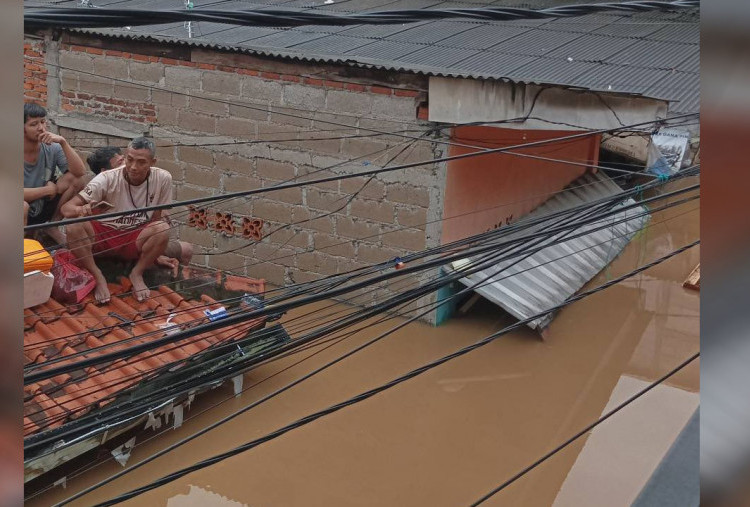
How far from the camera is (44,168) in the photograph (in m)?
5.78

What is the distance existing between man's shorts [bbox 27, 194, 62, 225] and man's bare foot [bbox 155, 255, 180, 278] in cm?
83

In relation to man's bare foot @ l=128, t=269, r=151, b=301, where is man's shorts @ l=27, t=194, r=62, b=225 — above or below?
above

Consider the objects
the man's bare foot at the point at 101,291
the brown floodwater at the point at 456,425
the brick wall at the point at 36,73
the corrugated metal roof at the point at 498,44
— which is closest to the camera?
the brown floodwater at the point at 456,425

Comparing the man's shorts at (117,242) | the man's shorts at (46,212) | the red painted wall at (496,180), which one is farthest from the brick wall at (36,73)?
the red painted wall at (496,180)

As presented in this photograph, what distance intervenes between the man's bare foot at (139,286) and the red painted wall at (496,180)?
2607 mm

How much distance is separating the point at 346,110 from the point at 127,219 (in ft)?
7.71

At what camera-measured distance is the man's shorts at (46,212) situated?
5.62m

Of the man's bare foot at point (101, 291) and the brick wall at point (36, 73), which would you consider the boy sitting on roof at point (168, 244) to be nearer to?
the man's bare foot at point (101, 291)

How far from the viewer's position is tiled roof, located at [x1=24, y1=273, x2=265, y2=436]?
4637mm

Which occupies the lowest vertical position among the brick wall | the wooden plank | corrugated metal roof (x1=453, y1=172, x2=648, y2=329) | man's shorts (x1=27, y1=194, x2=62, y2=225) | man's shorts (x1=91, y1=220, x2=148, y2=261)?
the wooden plank

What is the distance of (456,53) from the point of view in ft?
24.2

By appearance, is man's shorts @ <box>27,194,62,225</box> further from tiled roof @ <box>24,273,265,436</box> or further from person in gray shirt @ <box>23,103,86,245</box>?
tiled roof @ <box>24,273,265,436</box>

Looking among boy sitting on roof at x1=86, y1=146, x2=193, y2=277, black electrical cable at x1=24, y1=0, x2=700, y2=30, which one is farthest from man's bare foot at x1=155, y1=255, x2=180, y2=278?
black electrical cable at x1=24, y1=0, x2=700, y2=30

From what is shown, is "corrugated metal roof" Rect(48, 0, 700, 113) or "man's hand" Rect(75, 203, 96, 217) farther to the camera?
"corrugated metal roof" Rect(48, 0, 700, 113)
